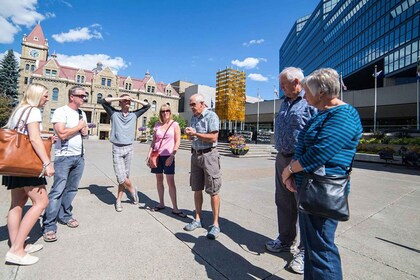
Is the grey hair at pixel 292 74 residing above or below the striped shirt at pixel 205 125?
above

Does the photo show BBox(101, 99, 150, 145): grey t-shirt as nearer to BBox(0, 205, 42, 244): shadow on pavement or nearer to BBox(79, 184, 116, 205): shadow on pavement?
BBox(79, 184, 116, 205): shadow on pavement

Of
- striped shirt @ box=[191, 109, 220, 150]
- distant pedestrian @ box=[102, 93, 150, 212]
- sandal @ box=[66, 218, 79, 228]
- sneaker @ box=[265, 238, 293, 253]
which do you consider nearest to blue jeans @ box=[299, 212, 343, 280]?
sneaker @ box=[265, 238, 293, 253]

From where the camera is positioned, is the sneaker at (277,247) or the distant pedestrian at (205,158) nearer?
the sneaker at (277,247)

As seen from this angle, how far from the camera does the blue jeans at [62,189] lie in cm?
285

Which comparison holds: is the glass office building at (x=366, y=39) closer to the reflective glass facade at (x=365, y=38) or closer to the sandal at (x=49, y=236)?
the reflective glass facade at (x=365, y=38)

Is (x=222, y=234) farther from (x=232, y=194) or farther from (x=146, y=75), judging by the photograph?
(x=146, y=75)

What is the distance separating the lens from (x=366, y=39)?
3331 cm

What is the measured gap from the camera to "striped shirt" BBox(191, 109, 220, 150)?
3.11 meters

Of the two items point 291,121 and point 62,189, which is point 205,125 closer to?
point 291,121

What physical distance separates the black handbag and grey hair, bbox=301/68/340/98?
0.63 meters

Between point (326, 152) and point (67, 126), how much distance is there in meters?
3.21

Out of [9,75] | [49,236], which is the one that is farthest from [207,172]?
[9,75]

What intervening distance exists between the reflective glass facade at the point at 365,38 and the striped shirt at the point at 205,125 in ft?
111

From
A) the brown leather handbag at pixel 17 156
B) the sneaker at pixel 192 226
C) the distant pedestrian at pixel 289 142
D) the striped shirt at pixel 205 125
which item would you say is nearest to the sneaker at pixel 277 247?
the distant pedestrian at pixel 289 142
